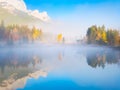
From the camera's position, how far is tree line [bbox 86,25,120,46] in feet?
133

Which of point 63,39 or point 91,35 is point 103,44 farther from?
point 63,39

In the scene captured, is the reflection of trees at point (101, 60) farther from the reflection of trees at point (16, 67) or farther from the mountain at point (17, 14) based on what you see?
the mountain at point (17, 14)

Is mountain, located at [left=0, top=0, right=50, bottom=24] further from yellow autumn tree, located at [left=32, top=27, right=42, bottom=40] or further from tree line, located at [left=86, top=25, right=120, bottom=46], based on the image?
tree line, located at [left=86, top=25, right=120, bottom=46]

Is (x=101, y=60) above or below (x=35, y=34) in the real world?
below

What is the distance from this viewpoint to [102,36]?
147ft

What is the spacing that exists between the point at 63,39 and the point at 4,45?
14.6m

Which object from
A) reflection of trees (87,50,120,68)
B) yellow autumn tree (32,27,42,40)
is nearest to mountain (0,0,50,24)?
yellow autumn tree (32,27,42,40)

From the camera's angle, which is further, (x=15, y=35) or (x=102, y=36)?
(x=15, y=35)

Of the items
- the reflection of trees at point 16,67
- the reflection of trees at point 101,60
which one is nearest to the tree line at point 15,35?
the reflection of trees at point 101,60

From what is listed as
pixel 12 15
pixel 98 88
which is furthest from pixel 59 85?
pixel 12 15

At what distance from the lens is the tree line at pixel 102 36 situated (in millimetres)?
40469

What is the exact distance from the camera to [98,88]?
34.6 ft

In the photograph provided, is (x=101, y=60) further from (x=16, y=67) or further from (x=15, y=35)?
(x=15, y=35)

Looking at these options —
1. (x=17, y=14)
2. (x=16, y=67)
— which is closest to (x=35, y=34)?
(x=16, y=67)
